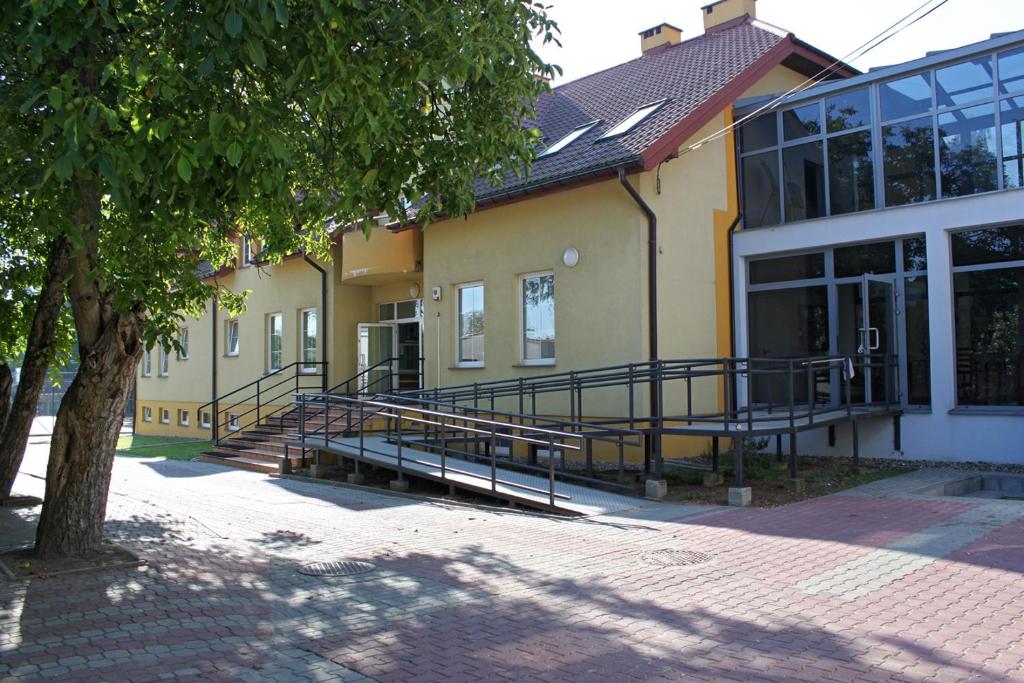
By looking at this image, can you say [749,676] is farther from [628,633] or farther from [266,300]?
[266,300]

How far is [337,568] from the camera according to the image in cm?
719

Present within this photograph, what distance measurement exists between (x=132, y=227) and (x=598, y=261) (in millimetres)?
7831

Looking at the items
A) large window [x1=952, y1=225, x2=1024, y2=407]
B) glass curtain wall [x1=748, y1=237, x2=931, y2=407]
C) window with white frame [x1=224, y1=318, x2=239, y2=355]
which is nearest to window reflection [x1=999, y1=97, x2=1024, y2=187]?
large window [x1=952, y1=225, x2=1024, y2=407]

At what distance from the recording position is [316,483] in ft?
43.0

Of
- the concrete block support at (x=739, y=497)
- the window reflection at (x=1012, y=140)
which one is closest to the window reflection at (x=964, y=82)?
the window reflection at (x=1012, y=140)

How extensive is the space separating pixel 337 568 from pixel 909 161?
1084 centimetres

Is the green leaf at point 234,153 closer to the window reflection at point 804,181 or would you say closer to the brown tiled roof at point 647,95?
the brown tiled roof at point 647,95

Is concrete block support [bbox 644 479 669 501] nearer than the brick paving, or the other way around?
the brick paving

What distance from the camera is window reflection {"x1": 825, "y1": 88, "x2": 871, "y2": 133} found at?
13.8m

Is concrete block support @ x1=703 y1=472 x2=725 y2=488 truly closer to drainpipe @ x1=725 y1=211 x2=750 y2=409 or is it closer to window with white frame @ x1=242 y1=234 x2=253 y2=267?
drainpipe @ x1=725 y1=211 x2=750 y2=409

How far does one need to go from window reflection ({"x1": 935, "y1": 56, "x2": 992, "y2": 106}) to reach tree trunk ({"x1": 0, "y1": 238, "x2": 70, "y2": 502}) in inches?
486

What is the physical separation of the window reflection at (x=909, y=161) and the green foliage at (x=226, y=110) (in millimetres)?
7256

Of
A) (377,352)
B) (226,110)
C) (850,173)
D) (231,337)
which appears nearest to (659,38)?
(850,173)

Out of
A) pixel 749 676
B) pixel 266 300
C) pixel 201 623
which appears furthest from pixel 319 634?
pixel 266 300
